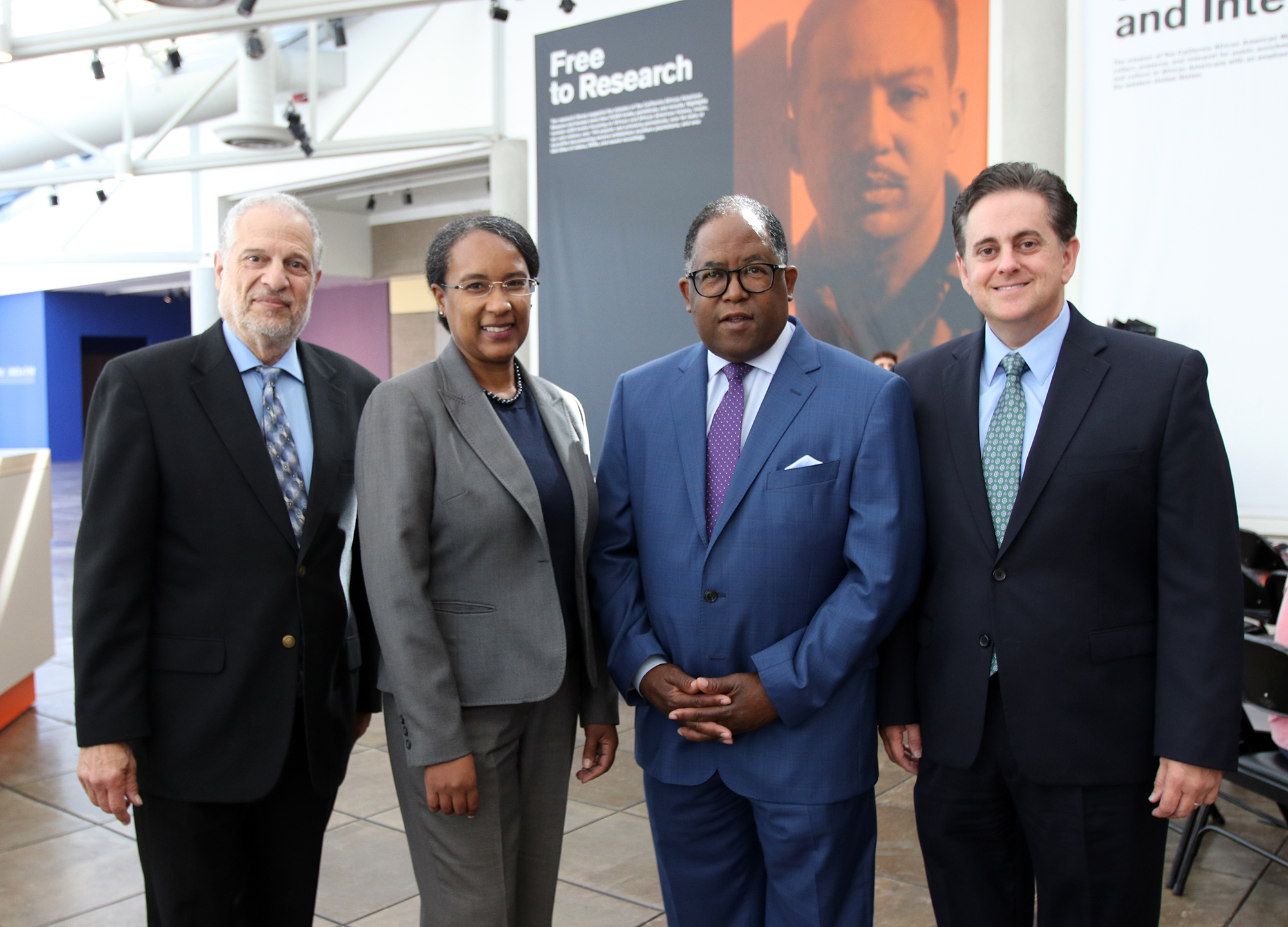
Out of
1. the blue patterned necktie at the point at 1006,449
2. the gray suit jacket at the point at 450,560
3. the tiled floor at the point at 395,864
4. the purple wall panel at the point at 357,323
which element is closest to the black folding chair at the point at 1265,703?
the tiled floor at the point at 395,864

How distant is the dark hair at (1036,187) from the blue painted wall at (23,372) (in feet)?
73.3

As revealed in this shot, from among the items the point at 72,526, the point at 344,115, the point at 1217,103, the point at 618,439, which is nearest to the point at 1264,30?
the point at 1217,103

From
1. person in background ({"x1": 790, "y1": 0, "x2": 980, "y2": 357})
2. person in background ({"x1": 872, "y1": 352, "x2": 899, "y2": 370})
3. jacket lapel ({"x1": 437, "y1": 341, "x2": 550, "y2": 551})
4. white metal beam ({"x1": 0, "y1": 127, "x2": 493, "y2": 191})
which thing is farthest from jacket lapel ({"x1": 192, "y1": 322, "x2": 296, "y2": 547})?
white metal beam ({"x1": 0, "y1": 127, "x2": 493, "y2": 191})

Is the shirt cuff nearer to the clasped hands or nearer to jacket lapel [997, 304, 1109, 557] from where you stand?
the clasped hands

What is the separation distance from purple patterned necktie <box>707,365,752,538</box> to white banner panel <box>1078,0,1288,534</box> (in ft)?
12.9

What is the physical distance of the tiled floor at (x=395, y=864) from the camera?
128 inches

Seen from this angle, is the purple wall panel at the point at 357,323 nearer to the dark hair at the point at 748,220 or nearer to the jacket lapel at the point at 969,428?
the dark hair at the point at 748,220

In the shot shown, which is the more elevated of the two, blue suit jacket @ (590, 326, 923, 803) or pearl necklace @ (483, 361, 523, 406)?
pearl necklace @ (483, 361, 523, 406)

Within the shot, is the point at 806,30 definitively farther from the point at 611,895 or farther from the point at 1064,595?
the point at 1064,595

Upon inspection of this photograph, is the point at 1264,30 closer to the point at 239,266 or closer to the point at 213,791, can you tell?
the point at 239,266

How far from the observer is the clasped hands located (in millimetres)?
2047

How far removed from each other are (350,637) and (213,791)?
0.42m

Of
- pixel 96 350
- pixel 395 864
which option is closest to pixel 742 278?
pixel 395 864

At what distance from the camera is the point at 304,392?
229 centimetres
